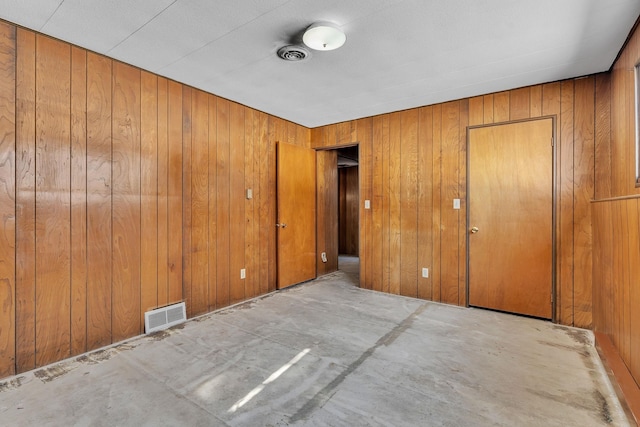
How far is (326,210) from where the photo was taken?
201 inches

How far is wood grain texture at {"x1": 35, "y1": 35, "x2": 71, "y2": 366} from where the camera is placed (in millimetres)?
2180

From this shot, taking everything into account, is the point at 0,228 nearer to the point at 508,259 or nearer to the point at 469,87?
the point at 469,87

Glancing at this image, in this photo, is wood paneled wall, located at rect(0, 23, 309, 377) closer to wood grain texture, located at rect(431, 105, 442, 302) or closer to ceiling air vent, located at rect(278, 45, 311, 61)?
ceiling air vent, located at rect(278, 45, 311, 61)

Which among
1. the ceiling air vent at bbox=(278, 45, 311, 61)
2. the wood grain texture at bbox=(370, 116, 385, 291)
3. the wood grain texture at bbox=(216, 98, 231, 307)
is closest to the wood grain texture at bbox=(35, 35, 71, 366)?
the wood grain texture at bbox=(216, 98, 231, 307)

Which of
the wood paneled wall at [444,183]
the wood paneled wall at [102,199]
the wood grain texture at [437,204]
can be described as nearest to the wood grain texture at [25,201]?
the wood paneled wall at [102,199]

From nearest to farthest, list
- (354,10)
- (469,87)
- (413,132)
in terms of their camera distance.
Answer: (354,10) < (469,87) < (413,132)

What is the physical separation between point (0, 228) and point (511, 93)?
462cm

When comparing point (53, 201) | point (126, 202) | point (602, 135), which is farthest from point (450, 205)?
point (53, 201)

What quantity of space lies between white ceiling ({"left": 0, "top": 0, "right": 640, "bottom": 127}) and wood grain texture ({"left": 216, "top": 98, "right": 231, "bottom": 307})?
358mm

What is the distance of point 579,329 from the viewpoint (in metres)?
2.84

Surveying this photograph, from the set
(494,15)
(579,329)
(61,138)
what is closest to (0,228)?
(61,138)

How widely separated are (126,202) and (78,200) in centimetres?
34

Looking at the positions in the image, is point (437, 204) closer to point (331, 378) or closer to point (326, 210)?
point (326, 210)

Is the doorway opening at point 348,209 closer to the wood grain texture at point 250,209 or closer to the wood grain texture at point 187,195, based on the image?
the wood grain texture at point 250,209
